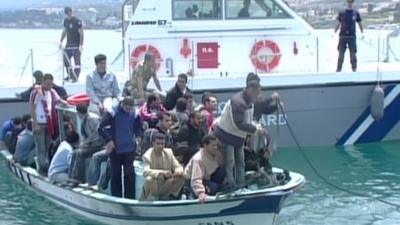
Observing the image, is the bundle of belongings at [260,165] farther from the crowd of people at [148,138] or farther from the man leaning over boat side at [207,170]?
the man leaning over boat side at [207,170]

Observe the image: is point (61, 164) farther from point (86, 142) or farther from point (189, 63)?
point (189, 63)

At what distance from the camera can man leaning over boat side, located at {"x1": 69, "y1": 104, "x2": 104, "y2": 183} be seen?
11750 millimetres

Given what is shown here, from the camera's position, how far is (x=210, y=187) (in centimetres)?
1034

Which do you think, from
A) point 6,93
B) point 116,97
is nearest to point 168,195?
point 116,97

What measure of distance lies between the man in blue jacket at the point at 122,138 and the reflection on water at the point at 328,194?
0.96 m

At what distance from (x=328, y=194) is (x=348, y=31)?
4.25m

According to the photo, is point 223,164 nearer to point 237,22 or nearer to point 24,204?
point 24,204

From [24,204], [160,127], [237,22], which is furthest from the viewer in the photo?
[237,22]

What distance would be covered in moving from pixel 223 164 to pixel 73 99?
2.96 meters

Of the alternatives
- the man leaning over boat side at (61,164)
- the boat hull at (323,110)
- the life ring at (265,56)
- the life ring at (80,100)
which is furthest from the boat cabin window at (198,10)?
the man leaning over boat side at (61,164)

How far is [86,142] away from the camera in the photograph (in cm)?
1179

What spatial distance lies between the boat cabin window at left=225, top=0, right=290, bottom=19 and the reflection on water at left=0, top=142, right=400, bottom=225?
2.44 meters

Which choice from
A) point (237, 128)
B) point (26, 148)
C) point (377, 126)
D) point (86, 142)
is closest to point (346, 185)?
point (377, 126)

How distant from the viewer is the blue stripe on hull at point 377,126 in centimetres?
1670
